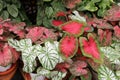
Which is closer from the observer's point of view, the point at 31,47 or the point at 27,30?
the point at 31,47

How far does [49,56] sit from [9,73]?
0.30 metres

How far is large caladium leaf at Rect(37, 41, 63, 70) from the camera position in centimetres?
160

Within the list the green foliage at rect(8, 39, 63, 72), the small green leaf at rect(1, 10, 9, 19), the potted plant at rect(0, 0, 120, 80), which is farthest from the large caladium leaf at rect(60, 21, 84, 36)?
the small green leaf at rect(1, 10, 9, 19)

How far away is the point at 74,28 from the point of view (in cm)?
171

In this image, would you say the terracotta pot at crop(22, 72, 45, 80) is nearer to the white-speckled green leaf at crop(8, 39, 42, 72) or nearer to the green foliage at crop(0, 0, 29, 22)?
the white-speckled green leaf at crop(8, 39, 42, 72)

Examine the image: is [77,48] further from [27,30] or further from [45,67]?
[27,30]

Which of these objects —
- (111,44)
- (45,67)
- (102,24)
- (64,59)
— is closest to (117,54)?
(111,44)

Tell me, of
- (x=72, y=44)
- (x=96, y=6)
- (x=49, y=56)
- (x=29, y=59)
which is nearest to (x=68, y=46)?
(x=72, y=44)

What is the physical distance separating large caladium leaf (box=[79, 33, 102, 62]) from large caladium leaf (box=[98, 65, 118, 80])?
4.1 inches

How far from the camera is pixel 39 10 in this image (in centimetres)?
203

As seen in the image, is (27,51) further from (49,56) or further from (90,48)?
(90,48)

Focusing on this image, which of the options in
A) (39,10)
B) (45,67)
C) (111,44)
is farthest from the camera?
(39,10)

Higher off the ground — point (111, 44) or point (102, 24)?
point (102, 24)

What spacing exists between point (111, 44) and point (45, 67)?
1.66 feet
